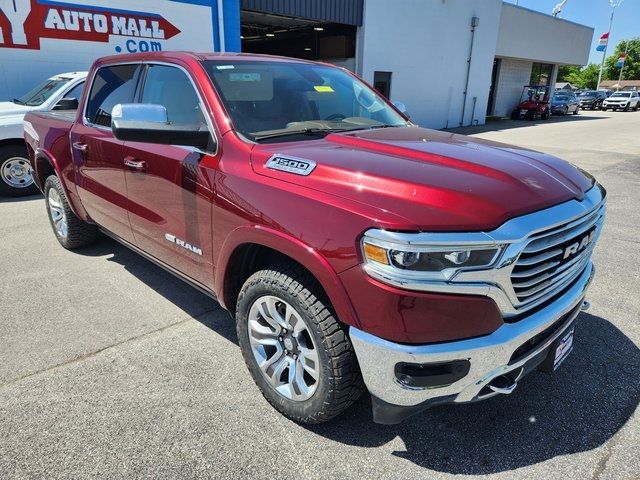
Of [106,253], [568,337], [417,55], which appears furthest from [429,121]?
[568,337]

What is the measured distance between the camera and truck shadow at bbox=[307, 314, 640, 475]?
2.32 meters

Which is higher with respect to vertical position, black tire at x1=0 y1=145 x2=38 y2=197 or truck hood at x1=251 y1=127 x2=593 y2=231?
truck hood at x1=251 y1=127 x2=593 y2=231

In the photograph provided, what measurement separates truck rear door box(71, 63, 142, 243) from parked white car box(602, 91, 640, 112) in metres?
47.2

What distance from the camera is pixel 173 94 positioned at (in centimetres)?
313

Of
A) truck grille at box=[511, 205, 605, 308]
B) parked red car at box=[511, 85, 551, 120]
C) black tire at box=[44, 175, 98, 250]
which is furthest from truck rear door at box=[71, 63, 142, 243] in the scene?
parked red car at box=[511, 85, 551, 120]

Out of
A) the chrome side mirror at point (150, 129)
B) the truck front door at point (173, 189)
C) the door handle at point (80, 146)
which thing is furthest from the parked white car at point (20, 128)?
the chrome side mirror at point (150, 129)

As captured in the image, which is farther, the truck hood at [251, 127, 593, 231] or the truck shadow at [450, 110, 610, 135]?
the truck shadow at [450, 110, 610, 135]

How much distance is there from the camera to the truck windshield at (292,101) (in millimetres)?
2801

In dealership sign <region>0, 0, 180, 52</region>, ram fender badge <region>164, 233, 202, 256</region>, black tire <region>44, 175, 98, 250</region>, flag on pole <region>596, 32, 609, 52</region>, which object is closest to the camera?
ram fender badge <region>164, 233, 202, 256</region>

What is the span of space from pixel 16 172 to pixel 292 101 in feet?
21.5

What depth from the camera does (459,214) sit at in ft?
6.14

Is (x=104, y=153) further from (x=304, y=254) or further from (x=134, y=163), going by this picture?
(x=304, y=254)

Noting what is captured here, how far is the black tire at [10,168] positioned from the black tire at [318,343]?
6874mm

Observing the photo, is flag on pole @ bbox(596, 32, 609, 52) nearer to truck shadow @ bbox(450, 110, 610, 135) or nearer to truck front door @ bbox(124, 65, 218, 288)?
truck shadow @ bbox(450, 110, 610, 135)
